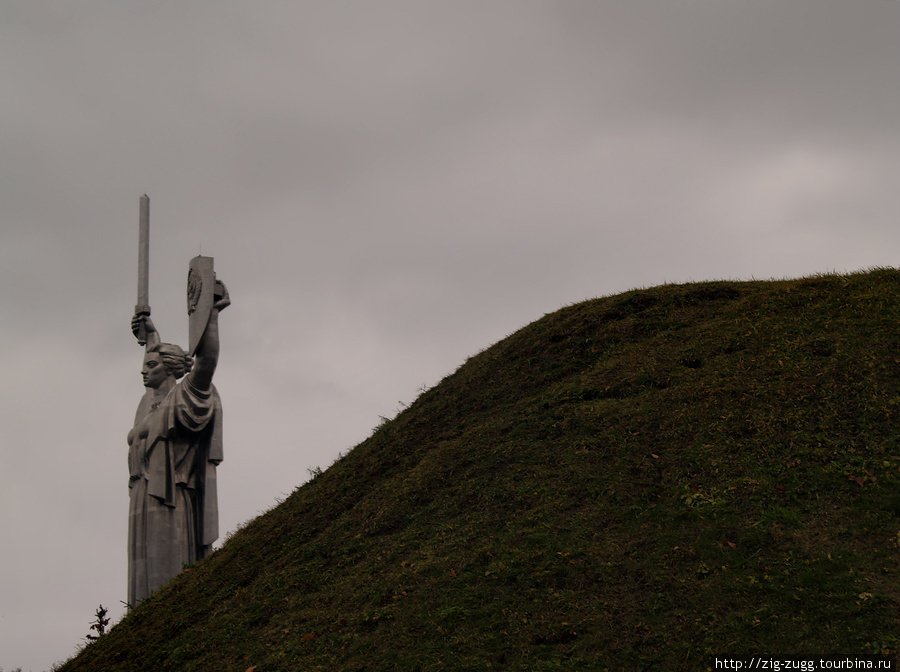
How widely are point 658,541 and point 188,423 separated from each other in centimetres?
863

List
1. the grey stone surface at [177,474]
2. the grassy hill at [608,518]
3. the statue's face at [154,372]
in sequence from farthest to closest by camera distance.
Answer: the statue's face at [154,372]
the grey stone surface at [177,474]
the grassy hill at [608,518]

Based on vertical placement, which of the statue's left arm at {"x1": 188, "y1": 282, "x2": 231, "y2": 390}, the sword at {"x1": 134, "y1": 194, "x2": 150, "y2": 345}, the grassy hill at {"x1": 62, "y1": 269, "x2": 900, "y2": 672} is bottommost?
the grassy hill at {"x1": 62, "y1": 269, "x2": 900, "y2": 672}

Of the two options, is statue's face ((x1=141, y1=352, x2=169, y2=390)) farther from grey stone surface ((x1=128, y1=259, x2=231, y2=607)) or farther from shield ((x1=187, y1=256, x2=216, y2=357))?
shield ((x1=187, y1=256, x2=216, y2=357))

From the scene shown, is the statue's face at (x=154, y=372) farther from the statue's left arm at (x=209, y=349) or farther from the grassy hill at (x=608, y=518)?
the grassy hill at (x=608, y=518)

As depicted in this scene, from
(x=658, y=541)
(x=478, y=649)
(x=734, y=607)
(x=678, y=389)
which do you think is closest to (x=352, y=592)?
(x=478, y=649)

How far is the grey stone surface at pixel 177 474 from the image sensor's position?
1497 centimetres

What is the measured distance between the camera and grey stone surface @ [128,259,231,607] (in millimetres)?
14969

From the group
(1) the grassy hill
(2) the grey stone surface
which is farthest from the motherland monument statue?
(1) the grassy hill

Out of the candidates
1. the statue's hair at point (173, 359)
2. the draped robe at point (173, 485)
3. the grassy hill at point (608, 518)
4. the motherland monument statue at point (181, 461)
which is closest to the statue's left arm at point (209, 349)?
the motherland monument statue at point (181, 461)

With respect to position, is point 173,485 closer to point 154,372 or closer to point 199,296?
point 154,372

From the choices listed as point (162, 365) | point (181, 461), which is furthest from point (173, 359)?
point (181, 461)

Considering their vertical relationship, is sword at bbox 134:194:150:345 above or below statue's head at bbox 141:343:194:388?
above

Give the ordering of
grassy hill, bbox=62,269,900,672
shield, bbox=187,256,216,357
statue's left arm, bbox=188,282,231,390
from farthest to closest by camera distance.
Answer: statue's left arm, bbox=188,282,231,390, shield, bbox=187,256,216,357, grassy hill, bbox=62,269,900,672

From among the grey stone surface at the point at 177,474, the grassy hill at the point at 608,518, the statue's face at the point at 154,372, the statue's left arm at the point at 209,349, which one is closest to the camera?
the grassy hill at the point at 608,518
